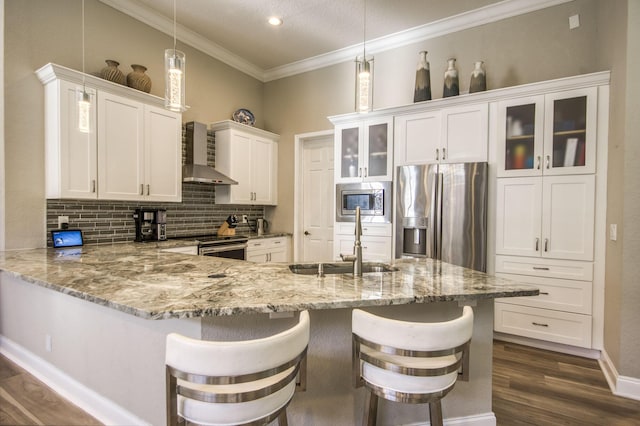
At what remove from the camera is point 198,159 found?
4074 mm

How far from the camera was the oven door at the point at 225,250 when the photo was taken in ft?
12.2

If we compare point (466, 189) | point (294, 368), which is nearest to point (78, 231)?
point (294, 368)

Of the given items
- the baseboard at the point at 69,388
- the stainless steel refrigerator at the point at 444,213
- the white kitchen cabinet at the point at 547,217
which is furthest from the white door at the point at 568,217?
the baseboard at the point at 69,388

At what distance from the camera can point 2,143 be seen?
2711 mm

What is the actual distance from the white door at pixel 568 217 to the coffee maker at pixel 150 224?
12.9 ft

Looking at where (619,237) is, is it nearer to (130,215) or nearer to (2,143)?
(130,215)

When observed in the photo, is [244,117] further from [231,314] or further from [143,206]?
[231,314]

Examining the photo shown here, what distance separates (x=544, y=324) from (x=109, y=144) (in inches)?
175

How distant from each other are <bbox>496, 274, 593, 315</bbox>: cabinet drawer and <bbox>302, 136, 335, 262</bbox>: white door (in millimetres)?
2546

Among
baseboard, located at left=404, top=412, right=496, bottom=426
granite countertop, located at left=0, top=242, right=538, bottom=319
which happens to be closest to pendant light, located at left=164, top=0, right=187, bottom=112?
granite countertop, located at left=0, top=242, right=538, bottom=319

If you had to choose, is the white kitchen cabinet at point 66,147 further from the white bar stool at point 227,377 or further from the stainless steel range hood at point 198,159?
the white bar stool at point 227,377

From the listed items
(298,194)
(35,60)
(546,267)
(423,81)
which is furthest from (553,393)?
(35,60)

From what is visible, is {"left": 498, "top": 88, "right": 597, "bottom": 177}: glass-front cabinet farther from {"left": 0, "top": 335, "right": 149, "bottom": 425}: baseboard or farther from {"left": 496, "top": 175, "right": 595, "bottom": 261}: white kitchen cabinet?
{"left": 0, "top": 335, "right": 149, "bottom": 425}: baseboard

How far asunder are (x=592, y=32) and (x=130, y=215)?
16.8 ft
